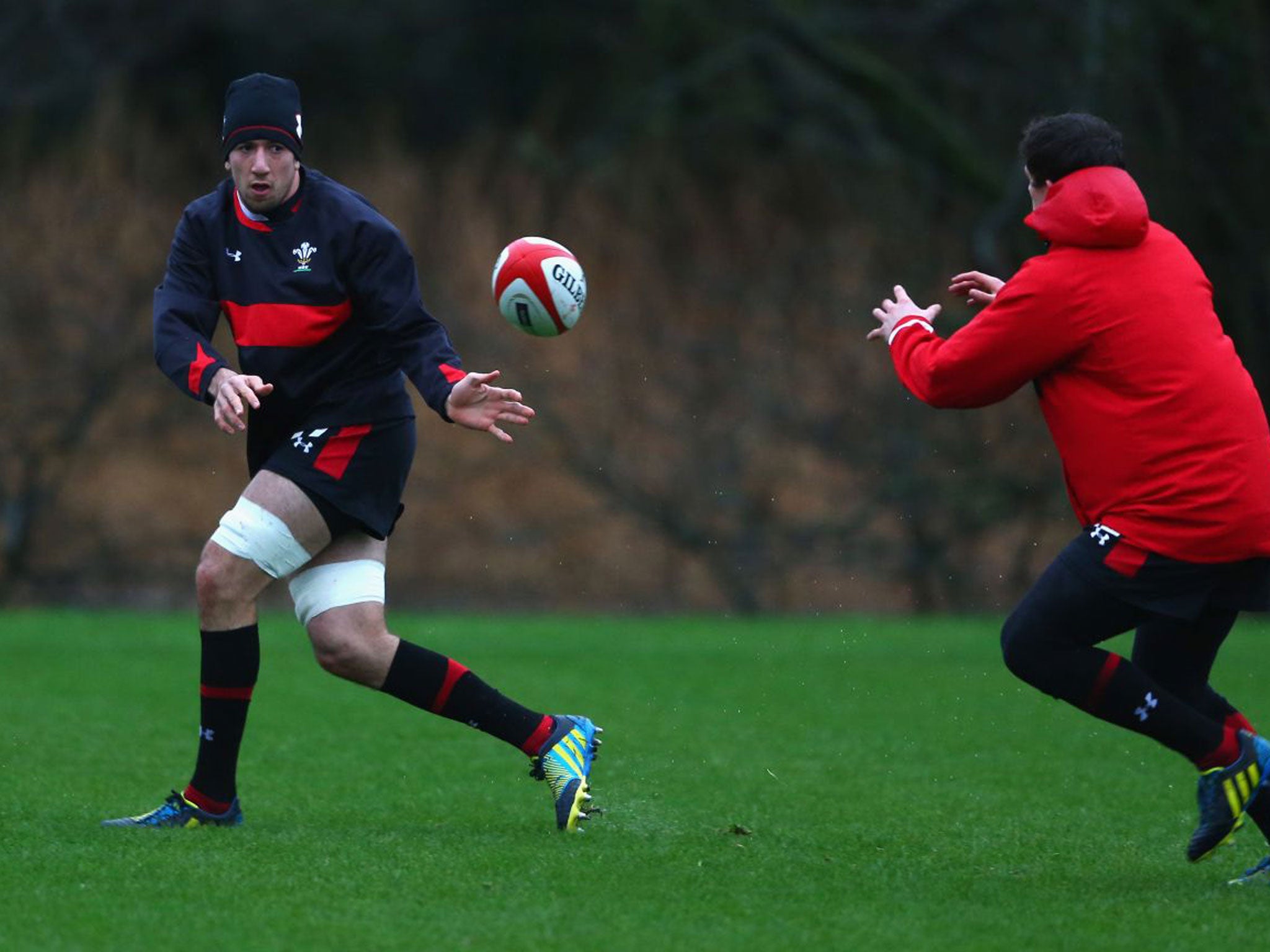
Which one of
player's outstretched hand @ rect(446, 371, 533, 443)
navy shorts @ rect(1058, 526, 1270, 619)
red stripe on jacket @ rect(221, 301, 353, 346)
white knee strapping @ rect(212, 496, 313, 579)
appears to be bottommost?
white knee strapping @ rect(212, 496, 313, 579)

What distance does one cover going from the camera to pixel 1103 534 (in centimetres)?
486

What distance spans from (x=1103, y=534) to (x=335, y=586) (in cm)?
221

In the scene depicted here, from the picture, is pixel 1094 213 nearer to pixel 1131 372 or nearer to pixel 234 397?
pixel 1131 372

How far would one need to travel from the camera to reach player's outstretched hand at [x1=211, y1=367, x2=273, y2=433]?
17.4ft

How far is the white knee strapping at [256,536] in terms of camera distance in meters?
5.52

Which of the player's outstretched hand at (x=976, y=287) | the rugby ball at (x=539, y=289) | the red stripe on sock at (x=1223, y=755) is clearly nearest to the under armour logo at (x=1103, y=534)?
the red stripe on sock at (x=1223, y=755)

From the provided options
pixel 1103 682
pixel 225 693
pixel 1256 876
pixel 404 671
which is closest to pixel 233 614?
pixel 225 693

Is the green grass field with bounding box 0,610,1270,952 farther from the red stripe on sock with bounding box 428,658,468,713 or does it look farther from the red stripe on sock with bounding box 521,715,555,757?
the red stripe on sock with bounding box 428,658,468,713

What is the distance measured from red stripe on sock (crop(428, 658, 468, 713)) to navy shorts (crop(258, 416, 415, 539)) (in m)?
0.45

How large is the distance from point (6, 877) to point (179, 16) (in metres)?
19.1

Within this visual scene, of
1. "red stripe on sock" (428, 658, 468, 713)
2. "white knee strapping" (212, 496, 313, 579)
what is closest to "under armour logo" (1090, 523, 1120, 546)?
"red stripe on sock" (428, 658, 468, 713)

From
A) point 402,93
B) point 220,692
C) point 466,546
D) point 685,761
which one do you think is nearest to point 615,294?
point 466,546

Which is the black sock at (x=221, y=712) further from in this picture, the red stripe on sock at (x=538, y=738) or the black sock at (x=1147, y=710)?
the black sock at (x=1147, y=710)

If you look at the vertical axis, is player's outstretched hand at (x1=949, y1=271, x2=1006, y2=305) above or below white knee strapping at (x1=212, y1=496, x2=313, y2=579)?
above
